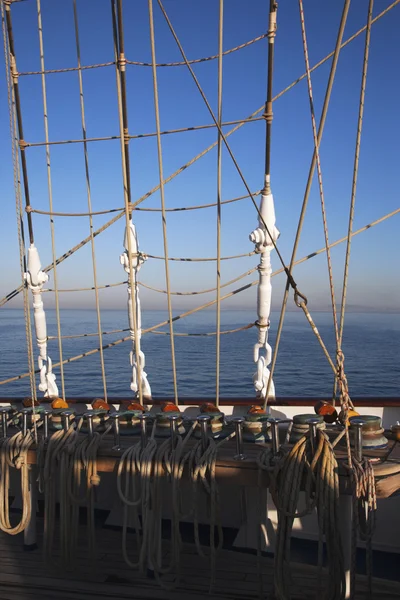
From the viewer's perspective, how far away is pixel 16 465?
8.72 feet

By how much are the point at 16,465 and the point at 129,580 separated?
2.45ft

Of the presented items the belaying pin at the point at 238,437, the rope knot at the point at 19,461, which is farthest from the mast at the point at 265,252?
the rope knot at the point at 19,461

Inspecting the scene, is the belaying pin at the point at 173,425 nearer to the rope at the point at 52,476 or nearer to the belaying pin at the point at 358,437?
the rope at the point at 52,476

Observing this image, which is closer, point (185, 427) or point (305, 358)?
point (185, 427)

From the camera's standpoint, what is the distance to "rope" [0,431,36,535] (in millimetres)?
2664

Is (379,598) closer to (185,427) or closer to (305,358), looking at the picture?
(185,427)

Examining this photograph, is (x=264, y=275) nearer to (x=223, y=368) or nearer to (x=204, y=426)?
(x=204, y=426)

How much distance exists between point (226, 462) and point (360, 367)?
20460 millimetres

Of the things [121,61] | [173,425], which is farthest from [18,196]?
[173,425]

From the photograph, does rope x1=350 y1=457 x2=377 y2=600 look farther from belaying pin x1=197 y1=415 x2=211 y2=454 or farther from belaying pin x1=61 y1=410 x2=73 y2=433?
belaying pin x1=61 y1=410 x2=73 y2=433

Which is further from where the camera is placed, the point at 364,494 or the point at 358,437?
the point at 358,437

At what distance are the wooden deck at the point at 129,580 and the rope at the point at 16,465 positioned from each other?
200 mm

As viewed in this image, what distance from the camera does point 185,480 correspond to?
94.5 inches

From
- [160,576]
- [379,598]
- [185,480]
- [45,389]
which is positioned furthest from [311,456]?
[45,389]
